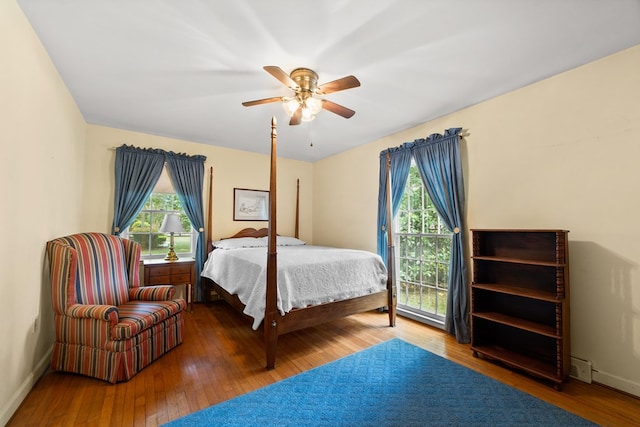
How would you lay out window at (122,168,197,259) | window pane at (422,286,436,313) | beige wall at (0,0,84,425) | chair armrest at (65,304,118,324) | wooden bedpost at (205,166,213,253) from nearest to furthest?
1. beige wall at (0,0,84,425)
2. chair armrest at (65,304,118,324)
3. window pane at (422,286,436,313)
4. window at (122,168,197,259)
5. wooden bedpost at (205,166,213,253)

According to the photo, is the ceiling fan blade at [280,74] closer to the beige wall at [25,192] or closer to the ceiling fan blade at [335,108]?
the ceiling fan blade at [335,108]

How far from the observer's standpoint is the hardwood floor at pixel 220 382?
1.72 metres

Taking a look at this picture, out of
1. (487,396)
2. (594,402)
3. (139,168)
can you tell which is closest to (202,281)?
(139,168)

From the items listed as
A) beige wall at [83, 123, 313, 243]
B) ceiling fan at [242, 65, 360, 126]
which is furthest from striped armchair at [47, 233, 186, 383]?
ceiling fan at [242, 65, 360, 126]

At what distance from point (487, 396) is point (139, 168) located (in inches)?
180

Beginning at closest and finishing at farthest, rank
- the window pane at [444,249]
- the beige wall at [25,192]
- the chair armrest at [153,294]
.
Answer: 1. the beige wall at [25,192]
2. the chair armrest at [153,294]
3. the window pane at [444,249]

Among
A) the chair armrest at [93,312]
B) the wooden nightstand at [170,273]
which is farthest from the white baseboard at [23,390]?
the wooden nightstand at [170,273]

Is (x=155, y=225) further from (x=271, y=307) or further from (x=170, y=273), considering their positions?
(x=271, y=307)

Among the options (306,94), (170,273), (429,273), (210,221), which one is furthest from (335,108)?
(170,273)

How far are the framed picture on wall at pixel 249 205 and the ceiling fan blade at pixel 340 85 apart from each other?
287 cm

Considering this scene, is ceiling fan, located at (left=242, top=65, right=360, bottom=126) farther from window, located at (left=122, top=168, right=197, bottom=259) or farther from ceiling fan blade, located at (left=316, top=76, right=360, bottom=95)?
window, located at (left=122, top=168, right=197, bottom=259)

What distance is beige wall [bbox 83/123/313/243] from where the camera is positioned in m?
3.54

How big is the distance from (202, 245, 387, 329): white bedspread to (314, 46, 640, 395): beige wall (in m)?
1.30

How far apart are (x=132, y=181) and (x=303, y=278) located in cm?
285
